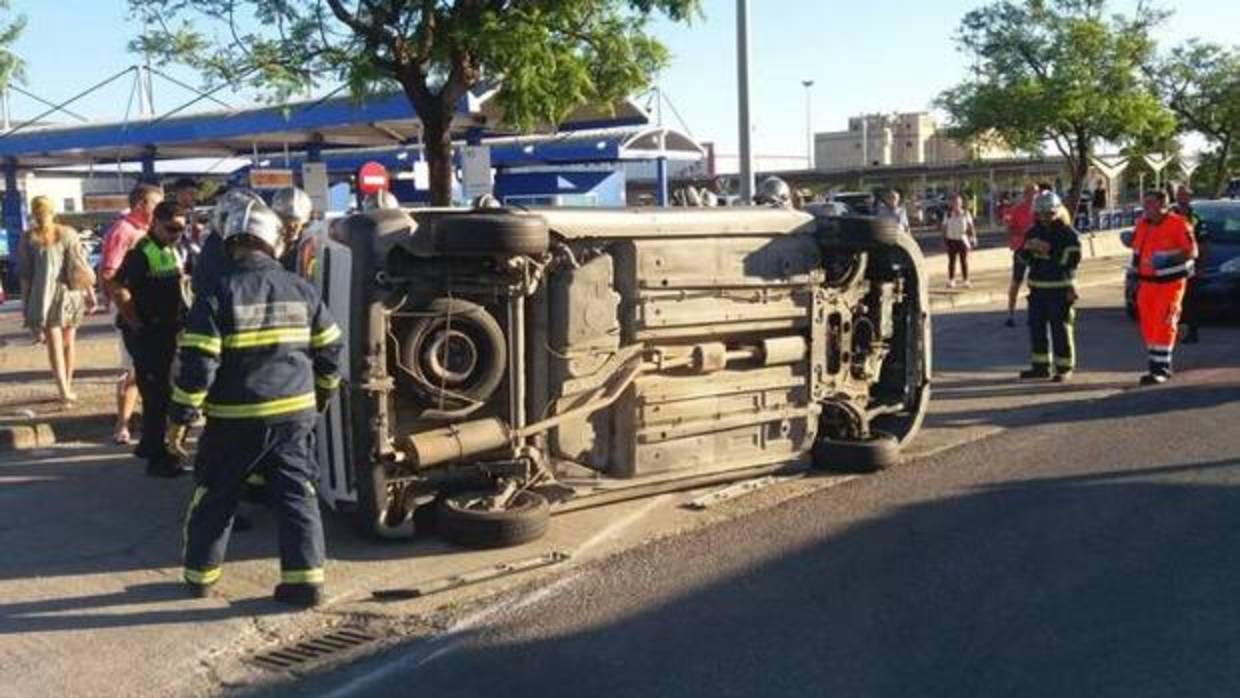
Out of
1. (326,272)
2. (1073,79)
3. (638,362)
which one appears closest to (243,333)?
(326,272)

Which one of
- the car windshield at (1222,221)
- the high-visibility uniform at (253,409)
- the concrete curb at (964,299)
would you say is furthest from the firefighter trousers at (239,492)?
the concrete curb at (964,299)

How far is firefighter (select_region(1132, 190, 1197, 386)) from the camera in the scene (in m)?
11.1

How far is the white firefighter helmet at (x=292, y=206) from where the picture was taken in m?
7.62

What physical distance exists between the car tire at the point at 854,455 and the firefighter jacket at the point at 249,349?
3.57m

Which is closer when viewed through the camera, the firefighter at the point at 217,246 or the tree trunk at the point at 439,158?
the firefighter at the point at 217,246

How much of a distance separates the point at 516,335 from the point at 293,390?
4.38 ft

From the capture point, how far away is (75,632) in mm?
5285

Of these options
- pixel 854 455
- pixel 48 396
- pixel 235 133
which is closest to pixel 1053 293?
pixel 854 455

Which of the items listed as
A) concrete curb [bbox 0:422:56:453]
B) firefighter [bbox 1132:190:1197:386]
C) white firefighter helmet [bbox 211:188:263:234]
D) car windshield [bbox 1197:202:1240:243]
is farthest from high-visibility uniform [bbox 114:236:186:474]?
car windshield [bbox 1197:202:1240:243]

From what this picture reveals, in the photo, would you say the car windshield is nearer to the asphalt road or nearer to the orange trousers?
the orange trousers

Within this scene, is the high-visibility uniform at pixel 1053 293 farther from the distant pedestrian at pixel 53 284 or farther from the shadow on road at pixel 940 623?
the distant pedestrian at pixel 53 284

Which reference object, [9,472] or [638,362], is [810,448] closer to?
[638,362]

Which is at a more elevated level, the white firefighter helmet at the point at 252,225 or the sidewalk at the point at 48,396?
the white firefighter helmet at the point at 252,225

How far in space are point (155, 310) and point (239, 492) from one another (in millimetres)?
2606
